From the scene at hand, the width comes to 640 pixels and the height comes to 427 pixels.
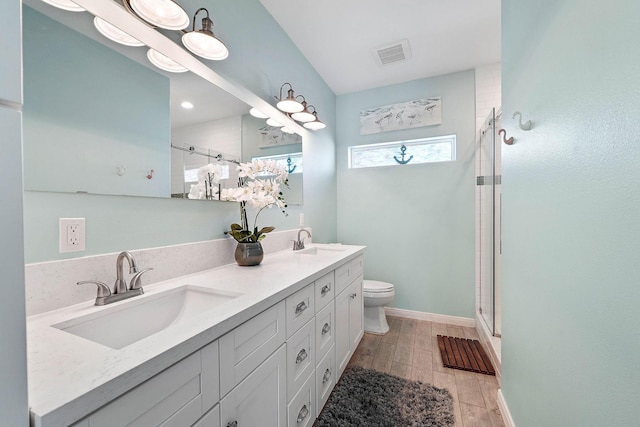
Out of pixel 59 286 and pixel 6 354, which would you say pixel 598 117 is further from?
pixel 59 286

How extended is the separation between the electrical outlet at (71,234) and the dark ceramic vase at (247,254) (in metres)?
0.69

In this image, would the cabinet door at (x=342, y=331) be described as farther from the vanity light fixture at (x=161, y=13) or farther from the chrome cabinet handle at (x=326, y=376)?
the vanity light fixture at (x=161, y=13)

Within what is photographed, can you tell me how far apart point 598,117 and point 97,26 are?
1.62 m

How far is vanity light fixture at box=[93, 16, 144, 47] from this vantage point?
3.13 ft

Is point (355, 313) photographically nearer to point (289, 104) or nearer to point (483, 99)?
point (289, 104)

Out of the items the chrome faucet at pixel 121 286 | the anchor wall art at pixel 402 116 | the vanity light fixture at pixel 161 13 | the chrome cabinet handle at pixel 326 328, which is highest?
the anchor wall art at pixel 402 116

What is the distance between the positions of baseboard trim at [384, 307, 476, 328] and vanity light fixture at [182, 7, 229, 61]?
2834 millimetres

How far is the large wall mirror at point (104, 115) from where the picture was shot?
0.82 m

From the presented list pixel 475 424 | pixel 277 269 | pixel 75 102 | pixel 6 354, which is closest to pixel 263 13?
pixel 75 102

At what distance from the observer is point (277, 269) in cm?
142

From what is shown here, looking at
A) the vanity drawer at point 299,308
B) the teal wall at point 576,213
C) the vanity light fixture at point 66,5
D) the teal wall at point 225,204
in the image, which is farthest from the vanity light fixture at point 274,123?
the teal wall at point 576,213

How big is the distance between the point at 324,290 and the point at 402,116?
2.24 meters

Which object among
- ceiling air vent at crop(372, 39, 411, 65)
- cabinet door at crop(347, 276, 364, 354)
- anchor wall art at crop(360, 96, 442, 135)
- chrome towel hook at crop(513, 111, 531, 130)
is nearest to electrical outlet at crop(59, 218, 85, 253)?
cabinet door at crop(347, 276, 364, 354)

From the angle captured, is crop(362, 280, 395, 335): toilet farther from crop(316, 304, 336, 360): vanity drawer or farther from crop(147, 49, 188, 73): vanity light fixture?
crop(147, 49, 188, 73): vanity light fixture
